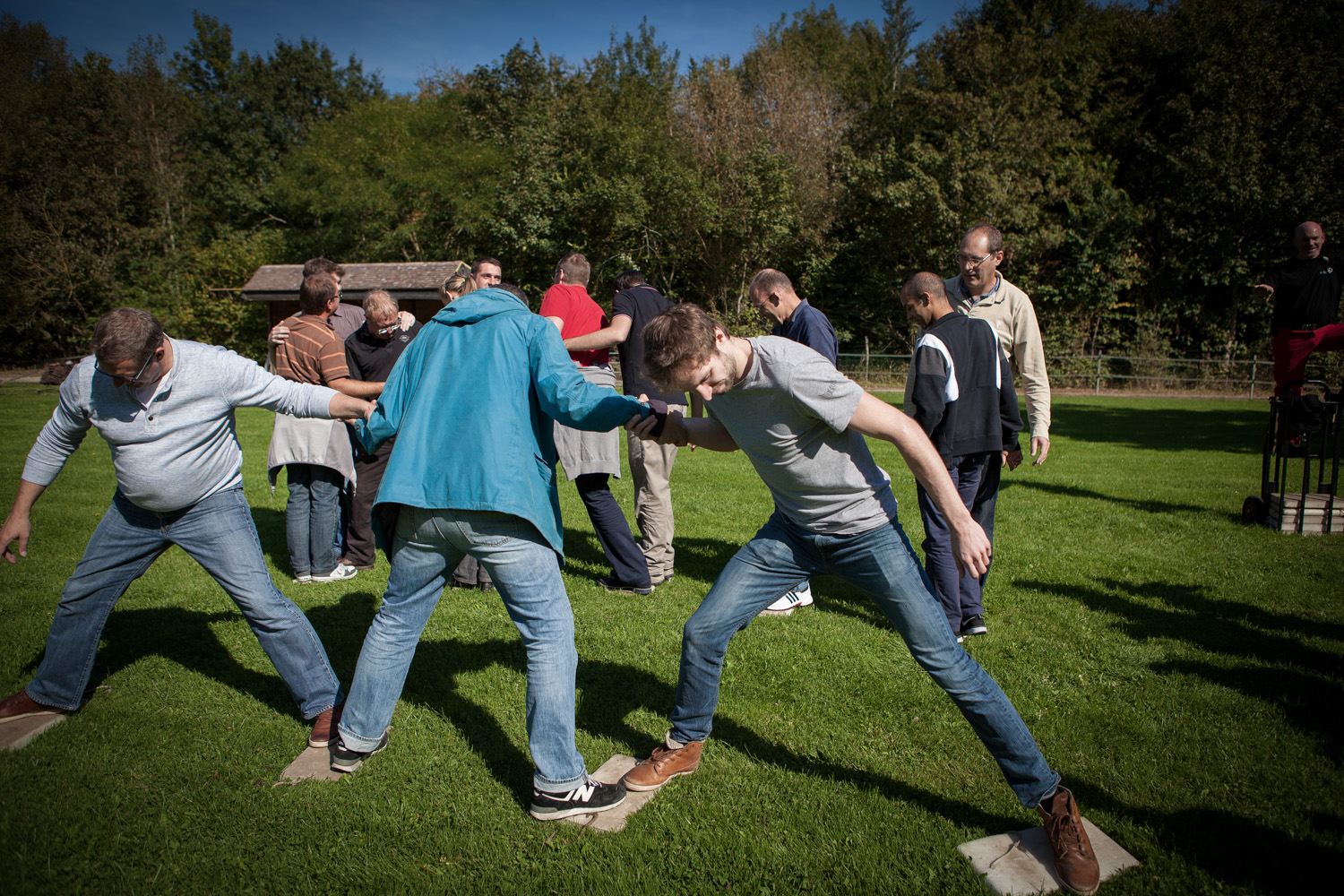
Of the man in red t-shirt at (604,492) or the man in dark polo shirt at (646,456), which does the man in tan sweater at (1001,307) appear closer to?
the man in dark polo shirt at (646,456)

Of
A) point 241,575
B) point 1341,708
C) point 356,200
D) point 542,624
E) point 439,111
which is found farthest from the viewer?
point 439,111

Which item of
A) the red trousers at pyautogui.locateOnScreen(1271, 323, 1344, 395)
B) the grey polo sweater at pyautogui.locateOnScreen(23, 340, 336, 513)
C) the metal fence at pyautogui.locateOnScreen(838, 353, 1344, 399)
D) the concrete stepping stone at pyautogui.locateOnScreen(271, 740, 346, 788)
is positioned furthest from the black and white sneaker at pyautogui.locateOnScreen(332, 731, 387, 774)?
the metal fence at pyautogui.locateOnScreen(838, 353, 1344, 399)

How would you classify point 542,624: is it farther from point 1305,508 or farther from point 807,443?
point 1305,508

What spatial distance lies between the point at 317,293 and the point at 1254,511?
848 centimetres

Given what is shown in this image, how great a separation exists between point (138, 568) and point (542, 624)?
216cm

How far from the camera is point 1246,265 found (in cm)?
2623

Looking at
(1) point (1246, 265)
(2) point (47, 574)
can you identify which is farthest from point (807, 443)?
(1) point (1246, 265)

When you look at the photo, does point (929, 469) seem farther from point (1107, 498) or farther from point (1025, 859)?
point (1107, 498)

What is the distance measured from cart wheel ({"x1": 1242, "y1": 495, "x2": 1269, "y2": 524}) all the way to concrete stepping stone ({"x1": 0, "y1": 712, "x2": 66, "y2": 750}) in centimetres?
929

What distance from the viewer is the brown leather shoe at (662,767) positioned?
317 centimetres

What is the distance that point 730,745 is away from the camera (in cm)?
352

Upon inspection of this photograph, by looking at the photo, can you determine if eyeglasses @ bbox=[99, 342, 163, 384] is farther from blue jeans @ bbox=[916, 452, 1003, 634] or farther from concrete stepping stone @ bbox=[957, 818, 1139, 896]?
blue jeans @ bbox=[916, 452, 1003, 634]

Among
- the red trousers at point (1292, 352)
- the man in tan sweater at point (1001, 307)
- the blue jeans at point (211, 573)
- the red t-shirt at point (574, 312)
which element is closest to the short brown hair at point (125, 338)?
the blue jeans at point (211, 573)

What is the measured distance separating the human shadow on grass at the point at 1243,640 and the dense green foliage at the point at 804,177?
23626 millimetres
